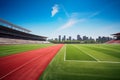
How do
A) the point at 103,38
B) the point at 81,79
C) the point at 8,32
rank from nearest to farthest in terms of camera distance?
1. the point at 81,79
2. the point at 8,32
3. the point at 103,38

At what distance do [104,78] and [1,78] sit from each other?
6.30m

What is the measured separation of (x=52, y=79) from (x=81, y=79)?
1698 mm

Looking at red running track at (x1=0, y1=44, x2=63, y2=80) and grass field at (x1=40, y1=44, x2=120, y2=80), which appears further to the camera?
red running track at (x1=0, y1=44, x2=63, y2=80)

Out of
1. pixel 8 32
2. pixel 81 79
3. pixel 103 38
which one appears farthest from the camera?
pixel 103 38

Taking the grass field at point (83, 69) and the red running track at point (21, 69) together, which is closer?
the grass field at point (83, 69)

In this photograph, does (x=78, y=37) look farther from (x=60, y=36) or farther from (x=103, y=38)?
(x=103, y=38)

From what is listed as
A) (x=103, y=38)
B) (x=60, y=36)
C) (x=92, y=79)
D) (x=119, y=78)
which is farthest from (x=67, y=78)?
(x=103, y=38)

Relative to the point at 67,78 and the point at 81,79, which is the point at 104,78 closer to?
the point at 81,79

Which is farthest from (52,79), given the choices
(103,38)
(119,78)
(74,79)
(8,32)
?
(103,38)

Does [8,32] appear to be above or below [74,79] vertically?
above

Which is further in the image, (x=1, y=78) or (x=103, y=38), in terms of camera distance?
(x=103, y=38)

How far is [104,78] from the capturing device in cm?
466

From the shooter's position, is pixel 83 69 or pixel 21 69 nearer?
pixel 83 69

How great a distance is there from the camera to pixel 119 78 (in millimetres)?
4664
